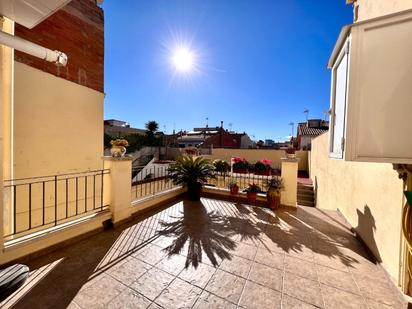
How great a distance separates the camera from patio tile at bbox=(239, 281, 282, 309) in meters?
1.58

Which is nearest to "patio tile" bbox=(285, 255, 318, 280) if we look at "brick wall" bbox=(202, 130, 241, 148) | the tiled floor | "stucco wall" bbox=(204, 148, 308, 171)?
the tiled floor

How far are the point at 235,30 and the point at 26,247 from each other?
6.62 metres

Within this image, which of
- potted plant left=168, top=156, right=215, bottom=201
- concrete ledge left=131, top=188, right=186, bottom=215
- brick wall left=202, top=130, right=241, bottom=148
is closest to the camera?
concrete ledge left=131, top=188, right=186, bottom=215

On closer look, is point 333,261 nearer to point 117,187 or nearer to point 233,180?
point 233,180

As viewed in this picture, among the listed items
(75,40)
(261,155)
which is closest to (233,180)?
(75,40)

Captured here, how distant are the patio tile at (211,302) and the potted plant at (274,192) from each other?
2.94m

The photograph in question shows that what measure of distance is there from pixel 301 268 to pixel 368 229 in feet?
4.46

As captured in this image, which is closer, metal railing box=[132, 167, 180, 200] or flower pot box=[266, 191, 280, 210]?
flower pot box=[266, 191, 280, 210]

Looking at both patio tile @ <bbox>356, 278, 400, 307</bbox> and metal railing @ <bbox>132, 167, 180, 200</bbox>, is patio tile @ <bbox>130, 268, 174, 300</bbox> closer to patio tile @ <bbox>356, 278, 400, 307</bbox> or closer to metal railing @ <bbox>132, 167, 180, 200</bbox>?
patio tile @ <bbox>356, 278, 400, 307</bbox>

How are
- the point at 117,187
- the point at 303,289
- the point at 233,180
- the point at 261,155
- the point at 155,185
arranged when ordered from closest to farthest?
the point at 303,289 < the point at 117,187 < the point at 233,180 < the point at 155,185 < the point at 261,155

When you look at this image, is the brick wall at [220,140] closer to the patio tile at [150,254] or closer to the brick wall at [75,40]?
the brick wall at [75,40]

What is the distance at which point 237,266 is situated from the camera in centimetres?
210

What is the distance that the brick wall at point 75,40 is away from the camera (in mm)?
3854

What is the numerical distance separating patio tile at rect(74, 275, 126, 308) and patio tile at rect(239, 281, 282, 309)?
122 centimetres
